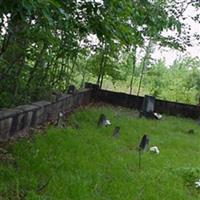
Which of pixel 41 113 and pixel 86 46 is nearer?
pixel 41 113

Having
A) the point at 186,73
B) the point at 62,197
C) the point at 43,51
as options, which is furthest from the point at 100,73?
the point at 62,197

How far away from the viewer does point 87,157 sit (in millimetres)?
4336

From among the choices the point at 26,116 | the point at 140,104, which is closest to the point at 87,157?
the point at 26,116

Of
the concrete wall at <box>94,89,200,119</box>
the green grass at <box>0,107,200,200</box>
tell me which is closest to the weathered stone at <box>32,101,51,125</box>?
the green grass at <box>0,107,200,200</box>

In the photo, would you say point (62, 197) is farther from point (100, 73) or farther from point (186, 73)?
point (186, 73)

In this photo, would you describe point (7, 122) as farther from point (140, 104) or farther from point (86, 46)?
Result: point (140, 104)

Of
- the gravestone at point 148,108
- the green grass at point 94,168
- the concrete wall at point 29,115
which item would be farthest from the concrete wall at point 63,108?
the gravestone at point 148,108

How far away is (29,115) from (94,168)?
1397 mm

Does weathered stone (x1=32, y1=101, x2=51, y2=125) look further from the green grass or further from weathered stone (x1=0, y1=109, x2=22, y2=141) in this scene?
weathered stone (x1=0, y1=109, x2=22, y2=141)

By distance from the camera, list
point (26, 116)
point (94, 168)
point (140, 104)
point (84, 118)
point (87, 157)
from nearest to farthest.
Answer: point (94, 168), point (87, 157), point (26, 116), point (84, 118), point (140, 104)

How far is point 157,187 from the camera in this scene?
3.88 metres

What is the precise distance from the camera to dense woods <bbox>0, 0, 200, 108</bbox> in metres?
3.19

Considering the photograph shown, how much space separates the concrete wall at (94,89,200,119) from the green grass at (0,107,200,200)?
11.4 feet

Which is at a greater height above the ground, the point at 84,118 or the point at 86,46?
the point at 86,46
